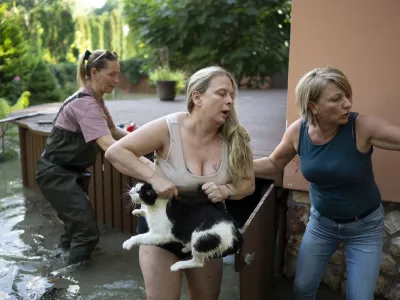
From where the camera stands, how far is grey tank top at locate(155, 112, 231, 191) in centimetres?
204

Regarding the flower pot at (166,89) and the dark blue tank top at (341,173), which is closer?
the dark blue tank top at (341,173)

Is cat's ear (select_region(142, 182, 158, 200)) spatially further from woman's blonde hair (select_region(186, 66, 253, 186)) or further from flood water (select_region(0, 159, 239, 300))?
flood water (select_region(0, 159, 239, 300))

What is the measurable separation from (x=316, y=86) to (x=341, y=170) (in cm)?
42

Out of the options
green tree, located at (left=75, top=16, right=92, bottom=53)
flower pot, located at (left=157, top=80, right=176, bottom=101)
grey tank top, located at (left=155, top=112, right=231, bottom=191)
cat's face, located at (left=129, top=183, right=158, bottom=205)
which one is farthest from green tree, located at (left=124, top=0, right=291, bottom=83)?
green tree, located at (left=75, top=16, right=92, bottom=53)

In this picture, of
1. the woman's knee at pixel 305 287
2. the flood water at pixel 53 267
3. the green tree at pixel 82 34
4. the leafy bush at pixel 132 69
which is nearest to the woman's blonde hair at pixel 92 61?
the flood water at pixel 53 267

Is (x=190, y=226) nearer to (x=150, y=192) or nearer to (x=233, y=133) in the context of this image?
(x=150, y=192)

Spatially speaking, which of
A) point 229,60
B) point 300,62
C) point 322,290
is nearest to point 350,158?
point 300,62

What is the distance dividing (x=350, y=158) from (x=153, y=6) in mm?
10344

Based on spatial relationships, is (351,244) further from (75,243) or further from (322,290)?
(75,243)

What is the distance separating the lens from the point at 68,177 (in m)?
3.19

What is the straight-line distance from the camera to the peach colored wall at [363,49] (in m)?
2.56

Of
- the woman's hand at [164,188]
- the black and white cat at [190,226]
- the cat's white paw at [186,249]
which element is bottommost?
the cat's white paw at [186,249]

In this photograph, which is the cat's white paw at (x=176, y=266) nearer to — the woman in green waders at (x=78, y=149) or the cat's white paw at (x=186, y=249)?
the cat's white paw at (x=186, y=249)

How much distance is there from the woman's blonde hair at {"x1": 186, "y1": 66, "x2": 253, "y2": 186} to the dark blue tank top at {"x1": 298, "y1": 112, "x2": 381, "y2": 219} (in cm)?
32
